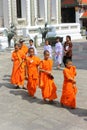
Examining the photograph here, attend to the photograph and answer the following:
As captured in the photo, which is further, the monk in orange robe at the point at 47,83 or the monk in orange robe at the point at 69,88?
the monk in orange robe at the point at 47,83

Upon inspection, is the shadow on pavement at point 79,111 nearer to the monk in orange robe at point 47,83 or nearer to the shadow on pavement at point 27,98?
the shadow on pavement at point 27,98

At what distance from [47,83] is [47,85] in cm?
5

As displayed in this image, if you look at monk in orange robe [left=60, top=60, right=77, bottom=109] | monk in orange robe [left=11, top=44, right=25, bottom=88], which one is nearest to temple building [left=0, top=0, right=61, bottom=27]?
monk in orange robe [left=11, top=44, right=25, bottom=88]

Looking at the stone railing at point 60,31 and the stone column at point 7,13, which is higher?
the stone column at point 7,13

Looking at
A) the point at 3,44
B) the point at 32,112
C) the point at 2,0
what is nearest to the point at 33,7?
the point at 2,0

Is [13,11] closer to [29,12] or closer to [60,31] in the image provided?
[29,12]

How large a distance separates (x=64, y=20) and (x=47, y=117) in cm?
3597

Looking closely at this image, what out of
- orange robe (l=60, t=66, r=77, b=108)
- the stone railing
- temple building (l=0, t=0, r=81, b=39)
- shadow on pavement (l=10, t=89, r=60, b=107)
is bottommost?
shadow on pavement (l=10, t=89, r=60, b=107)

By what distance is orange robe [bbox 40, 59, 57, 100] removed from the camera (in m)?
9.23

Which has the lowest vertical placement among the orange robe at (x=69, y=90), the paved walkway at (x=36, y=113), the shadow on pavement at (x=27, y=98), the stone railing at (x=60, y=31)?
→ the paved walkway at (x=36, y=113)

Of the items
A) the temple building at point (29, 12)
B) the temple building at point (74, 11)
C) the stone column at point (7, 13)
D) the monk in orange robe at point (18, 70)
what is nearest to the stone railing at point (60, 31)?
the temple building at point (29, 12)

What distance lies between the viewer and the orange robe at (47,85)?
9234mm

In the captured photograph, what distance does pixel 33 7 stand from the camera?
32.0m

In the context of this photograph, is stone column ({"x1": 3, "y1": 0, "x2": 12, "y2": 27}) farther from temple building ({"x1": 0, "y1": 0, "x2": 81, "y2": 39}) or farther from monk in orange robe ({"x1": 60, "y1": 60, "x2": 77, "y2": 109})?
monk in orange robe ({"x1": 60, "y1": 60, "x2": 77, "y2": 109})
